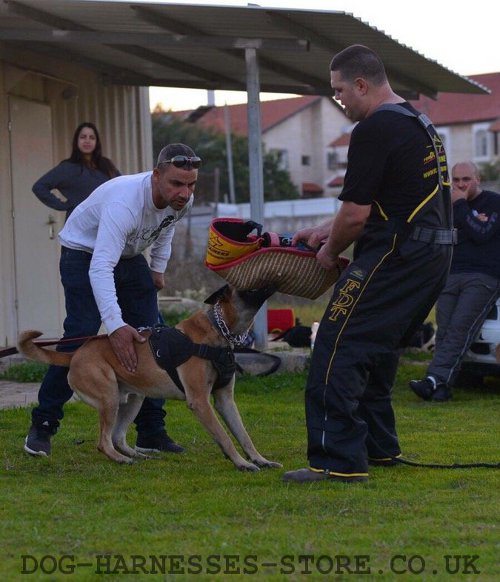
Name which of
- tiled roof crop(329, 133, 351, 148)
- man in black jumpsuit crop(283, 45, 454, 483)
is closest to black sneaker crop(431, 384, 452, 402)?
man in black jumpsuit crop(283, 45, 454, 483)

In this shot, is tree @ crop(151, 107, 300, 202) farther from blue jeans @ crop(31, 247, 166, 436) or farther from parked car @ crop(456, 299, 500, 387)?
blue jeans @ crop(31, 247, 166, 436)

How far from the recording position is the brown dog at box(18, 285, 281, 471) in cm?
593

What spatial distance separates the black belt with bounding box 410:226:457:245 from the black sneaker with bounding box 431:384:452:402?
13.3 feet

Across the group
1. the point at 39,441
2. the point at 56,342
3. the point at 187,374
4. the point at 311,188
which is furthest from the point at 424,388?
the point at 311,188

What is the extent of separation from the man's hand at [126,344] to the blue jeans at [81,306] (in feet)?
1.39

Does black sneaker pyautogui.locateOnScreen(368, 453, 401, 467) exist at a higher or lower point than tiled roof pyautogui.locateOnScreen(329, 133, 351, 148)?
lower

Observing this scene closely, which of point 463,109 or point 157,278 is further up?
point 463,109

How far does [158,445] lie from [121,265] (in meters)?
1.14

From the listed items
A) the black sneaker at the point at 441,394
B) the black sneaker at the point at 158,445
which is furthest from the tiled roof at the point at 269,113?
the black sneaker at the point at 158,445

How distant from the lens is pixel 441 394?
9398 millimetres

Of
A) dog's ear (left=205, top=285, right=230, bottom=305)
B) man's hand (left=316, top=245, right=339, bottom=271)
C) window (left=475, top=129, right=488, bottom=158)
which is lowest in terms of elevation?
dog's ear (left=205, top=285, right=230, bottom=305)

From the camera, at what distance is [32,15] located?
31.0ft

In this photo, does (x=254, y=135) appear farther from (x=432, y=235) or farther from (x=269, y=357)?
(x=432, y=235)

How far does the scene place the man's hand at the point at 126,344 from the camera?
5887mm
